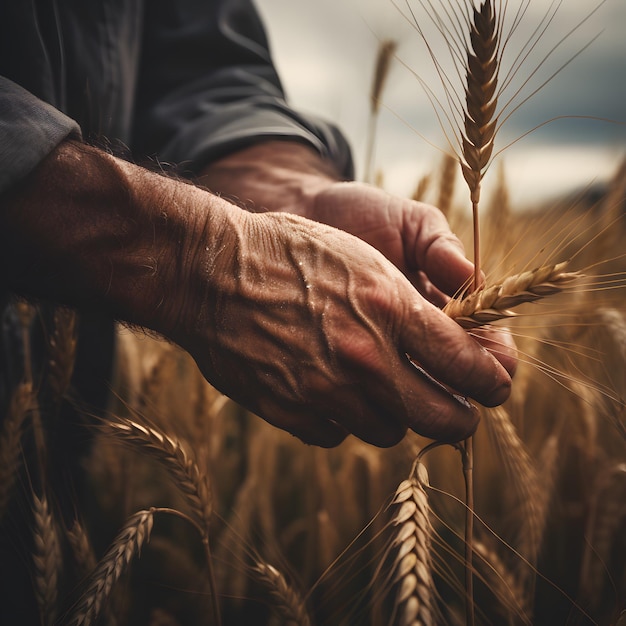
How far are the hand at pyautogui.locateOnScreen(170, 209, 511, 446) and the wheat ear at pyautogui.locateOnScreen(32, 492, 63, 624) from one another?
0.38 metres

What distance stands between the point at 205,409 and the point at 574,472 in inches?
48.9

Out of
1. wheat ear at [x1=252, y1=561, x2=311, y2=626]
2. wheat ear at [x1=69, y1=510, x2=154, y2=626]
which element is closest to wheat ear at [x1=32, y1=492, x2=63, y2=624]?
wheat ear at [x1=69, y1=510, x2=154, y2=626]

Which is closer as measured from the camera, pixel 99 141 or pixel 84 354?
pixel 99 141

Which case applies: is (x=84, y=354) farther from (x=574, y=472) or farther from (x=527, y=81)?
(x=574, y=472)

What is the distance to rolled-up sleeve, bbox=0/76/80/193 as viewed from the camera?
0.57m

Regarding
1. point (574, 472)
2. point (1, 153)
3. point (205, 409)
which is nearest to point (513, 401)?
point (574, 472)

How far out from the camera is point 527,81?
2.03 feet

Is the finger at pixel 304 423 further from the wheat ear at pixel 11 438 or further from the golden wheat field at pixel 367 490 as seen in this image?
the wheat ear at pixel 11 438

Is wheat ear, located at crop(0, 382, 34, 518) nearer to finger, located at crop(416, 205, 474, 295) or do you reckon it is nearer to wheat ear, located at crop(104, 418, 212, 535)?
wheat ear, located at crop(104, 418, 212, 535)

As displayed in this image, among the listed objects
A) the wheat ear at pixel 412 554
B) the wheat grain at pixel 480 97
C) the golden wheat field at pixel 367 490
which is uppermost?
the wheat grain at pixel 480 97

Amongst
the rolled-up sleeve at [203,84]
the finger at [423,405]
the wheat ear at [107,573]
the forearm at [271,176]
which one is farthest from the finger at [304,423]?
the rolled-up sleeve at [203,84]

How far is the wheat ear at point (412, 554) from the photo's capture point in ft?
1.50

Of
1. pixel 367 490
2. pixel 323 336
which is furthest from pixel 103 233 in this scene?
pixel 367 490

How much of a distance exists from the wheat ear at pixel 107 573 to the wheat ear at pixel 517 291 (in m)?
0.58
